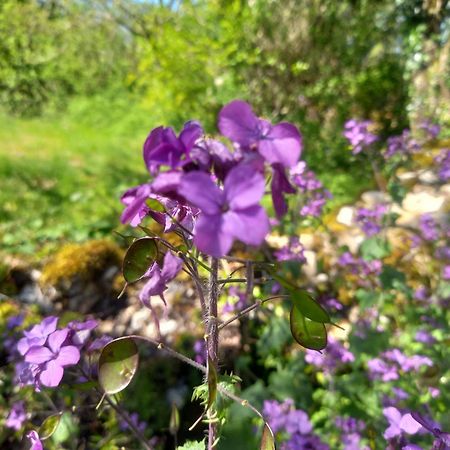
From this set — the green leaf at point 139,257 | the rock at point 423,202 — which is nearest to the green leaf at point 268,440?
the green leaf at point 139,257

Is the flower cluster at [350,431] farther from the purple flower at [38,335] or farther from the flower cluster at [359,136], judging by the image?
the flower cluster at [359,136]

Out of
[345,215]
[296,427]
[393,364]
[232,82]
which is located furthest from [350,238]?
[232,82]

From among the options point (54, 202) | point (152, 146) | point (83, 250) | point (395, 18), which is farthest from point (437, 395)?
point (395, 18)

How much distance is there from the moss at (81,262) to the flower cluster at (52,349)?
2.15 metres

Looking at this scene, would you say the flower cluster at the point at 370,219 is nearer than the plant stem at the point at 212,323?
No

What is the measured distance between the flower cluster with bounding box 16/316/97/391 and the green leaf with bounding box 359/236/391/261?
6.21 feet

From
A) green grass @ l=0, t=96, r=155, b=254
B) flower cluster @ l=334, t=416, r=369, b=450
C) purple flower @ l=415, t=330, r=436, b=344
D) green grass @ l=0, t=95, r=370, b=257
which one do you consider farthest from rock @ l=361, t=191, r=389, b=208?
flower cluster @ l=334, t=416, r=369, b=450

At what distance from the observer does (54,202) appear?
483 cm

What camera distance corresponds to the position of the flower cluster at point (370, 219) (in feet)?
8.40

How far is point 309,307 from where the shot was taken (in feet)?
2.31

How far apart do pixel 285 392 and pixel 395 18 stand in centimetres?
723

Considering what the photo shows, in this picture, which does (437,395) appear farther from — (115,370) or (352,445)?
(115,370)

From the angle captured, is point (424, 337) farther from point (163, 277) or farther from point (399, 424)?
point (163, 277)

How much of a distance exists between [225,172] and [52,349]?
64 cm
